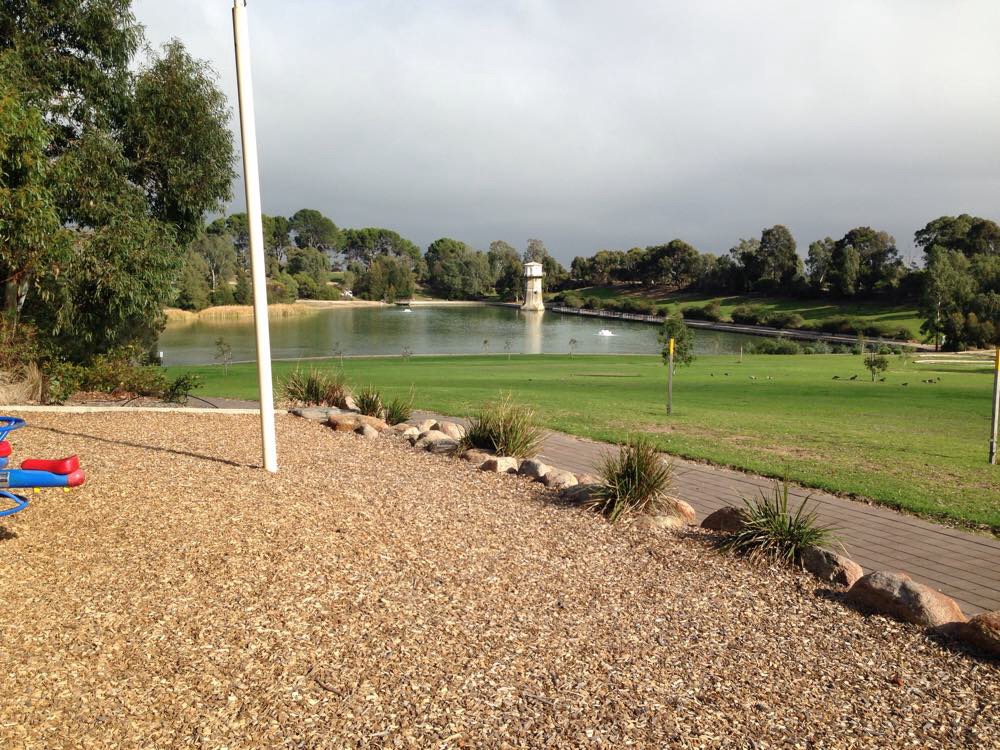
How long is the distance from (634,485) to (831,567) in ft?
5.37

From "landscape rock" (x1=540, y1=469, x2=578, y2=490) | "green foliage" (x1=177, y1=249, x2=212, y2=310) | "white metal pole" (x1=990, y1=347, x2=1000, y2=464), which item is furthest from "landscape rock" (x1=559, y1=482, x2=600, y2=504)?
"green foliage" (x1=177, y1=249, x2=212, y2=310)

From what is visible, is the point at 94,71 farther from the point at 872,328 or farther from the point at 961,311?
the point at 872,328

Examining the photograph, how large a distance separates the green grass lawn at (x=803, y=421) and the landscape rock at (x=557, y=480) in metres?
2.44

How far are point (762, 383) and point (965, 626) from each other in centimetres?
1671

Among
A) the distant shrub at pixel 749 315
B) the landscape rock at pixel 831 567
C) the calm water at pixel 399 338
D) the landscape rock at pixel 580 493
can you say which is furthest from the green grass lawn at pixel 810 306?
the landscape rock at pixel 831 567

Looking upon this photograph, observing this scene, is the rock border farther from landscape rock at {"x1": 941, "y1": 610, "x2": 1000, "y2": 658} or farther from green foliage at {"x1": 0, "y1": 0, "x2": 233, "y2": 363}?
green foliage at {"x1": 0, "y1": 0, "x2": 233, "y2": 363}

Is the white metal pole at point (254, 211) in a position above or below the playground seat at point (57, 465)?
above

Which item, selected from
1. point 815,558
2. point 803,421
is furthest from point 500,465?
point 803,421

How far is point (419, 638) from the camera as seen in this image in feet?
11.1

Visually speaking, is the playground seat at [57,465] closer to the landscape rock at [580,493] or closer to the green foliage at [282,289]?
the landscape rock at [580,493]

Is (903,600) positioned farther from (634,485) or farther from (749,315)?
(749,315)

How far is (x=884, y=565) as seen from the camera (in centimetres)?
507

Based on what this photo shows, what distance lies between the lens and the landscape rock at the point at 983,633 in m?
3.49

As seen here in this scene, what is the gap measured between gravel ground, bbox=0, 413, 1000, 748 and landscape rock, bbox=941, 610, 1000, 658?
0.37 feet
